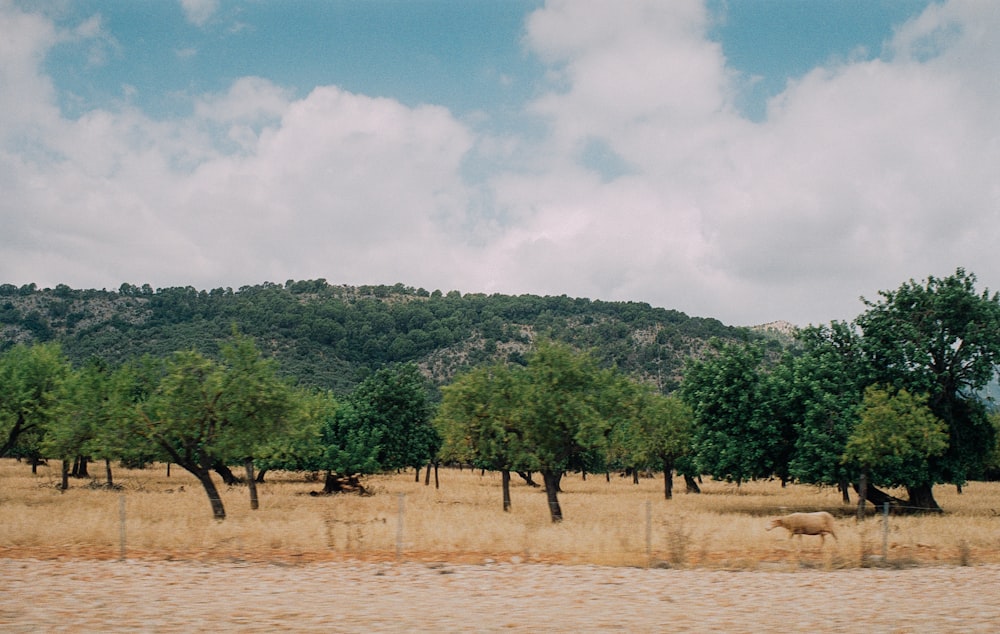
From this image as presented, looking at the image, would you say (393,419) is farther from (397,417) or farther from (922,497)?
(922,497)

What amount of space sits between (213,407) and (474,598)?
2020 centimetres

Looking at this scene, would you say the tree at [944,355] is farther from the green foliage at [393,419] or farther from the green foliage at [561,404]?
the green foliage at [393,419]

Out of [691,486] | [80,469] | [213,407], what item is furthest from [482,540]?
[80,469]

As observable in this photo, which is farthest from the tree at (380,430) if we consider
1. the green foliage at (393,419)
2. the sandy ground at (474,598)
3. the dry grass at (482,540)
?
the sandy ground at (474,598)

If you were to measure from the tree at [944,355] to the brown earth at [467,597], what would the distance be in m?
21.4

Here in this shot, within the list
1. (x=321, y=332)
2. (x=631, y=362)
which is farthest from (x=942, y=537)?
(x=321, y=332)

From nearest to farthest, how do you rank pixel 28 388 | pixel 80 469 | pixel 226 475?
pixel 28 388, pixel 226 475, pixel 80 469

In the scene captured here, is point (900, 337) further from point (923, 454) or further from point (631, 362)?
point (631, 362)

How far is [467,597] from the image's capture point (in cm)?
1259

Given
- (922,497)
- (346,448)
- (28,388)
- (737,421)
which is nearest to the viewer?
(922,497)

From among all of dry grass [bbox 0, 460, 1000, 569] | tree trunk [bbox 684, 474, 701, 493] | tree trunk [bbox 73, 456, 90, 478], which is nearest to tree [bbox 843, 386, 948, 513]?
dry grass [bbox 0, 460, 1000, 569]

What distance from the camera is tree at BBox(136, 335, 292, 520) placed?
2828 centimetres

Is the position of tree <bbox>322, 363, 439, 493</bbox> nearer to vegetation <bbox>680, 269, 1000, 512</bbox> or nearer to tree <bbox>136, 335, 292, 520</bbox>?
tree <bbox>136, 335, 292, 520</bbox>

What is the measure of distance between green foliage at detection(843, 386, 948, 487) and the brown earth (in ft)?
50.4
